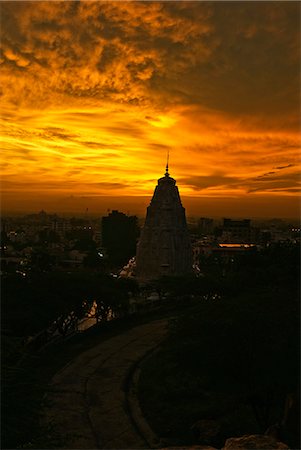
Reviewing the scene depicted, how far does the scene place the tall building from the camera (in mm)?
50906

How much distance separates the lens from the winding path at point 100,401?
46.8ft

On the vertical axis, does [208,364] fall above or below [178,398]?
above

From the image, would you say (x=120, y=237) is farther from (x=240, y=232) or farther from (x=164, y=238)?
(x=240, y=232)

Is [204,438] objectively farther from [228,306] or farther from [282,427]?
[228,306]

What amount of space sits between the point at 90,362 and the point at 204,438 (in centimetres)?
991

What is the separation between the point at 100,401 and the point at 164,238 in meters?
34.5

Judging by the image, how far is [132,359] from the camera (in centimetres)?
2306

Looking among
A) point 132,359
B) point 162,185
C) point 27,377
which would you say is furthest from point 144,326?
point 162,185

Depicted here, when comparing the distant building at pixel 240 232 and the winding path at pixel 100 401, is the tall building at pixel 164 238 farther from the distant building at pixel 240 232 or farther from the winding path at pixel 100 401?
the distant building at pixel 240 232

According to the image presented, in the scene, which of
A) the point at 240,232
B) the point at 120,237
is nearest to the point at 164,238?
the point at 120,237

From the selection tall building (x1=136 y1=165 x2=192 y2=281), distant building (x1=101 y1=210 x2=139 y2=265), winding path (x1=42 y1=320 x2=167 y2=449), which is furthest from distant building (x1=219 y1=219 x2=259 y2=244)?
winding path (x1=42 y1=320 x2=167 y2=449)

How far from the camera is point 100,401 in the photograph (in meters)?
17.5

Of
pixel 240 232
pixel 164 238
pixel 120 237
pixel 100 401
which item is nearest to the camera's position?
pixel 100 401

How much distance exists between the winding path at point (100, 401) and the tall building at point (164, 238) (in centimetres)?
2465
